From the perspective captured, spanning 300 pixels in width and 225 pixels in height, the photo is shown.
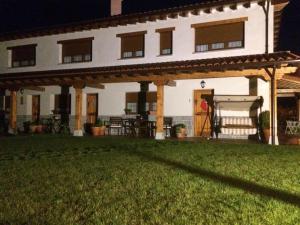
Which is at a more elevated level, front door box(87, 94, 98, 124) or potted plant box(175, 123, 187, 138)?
front door box(87, 94, 98, 124)

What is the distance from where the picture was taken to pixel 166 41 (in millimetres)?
18219

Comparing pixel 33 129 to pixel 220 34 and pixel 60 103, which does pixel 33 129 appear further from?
pixel 220 34

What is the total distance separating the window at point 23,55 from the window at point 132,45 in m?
6.10

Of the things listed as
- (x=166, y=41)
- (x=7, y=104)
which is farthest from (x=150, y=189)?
(x=7, y=104)

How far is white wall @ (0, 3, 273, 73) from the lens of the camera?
1606cm

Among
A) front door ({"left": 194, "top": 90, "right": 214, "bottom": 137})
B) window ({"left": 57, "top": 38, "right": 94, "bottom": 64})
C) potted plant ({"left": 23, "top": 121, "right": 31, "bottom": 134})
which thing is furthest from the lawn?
window ({"left": 57, "top": 38, "right": 94, "bottom": 64})

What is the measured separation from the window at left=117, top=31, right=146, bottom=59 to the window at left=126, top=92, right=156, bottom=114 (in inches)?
78.3

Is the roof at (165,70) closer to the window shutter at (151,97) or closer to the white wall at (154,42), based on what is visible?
the white wall at (154,42)

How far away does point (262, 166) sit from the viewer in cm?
811

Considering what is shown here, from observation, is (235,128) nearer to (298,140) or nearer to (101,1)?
(298,140)

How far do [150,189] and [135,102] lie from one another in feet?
44.4

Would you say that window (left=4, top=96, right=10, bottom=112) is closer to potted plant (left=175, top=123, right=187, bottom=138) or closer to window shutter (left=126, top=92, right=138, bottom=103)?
window shutter (left=126, top=92, right=138, bottom=103)

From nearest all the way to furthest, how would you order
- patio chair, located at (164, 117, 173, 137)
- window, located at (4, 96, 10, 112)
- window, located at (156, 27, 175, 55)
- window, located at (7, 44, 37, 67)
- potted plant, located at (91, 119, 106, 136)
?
patio chair, located at (164, 117, 173, 137) → window, located at (156, 27, 175, 55) → potted plant, located at (91, 119, 106, 136) → window, located at (7, 44, 37, 67) → window, located at (4, 96, 10, 112)

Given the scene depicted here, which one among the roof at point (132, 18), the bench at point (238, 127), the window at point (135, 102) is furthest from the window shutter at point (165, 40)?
the bench at point (238, 127)
